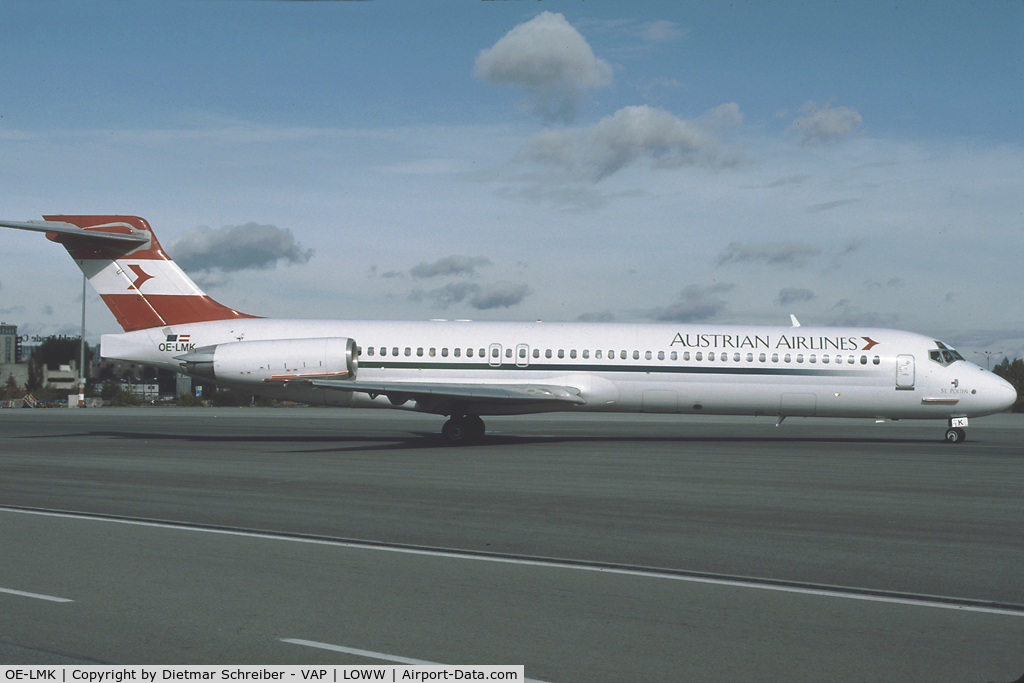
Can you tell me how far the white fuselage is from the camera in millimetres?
23922

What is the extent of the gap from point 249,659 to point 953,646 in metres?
4.39

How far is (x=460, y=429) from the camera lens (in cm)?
2356

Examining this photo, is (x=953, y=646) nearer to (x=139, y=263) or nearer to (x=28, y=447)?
(x=28, y=447)

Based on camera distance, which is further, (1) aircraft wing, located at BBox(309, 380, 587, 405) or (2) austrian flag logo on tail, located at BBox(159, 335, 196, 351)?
(2) austrian flag logo on tail, located at BBox(159, 335, 196, 351)

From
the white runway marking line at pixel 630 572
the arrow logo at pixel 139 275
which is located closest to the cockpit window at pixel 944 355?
the white runway marking line at pixel 630 572

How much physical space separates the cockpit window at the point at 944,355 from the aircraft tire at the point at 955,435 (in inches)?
79.9

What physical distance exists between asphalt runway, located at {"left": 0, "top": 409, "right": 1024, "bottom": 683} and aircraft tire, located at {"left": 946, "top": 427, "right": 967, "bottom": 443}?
8.05 meters

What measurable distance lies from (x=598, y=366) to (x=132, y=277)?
13552 millimetres

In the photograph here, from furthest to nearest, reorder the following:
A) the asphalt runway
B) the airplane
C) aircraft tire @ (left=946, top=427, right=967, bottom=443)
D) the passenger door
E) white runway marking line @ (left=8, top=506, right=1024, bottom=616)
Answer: aircraft tire @ (left=946, top=427, right=967, bottom=443) → the passenger door → the airplane → white runway marking line @ (left=8, top=506, right=1024, bottom=616) → the asphalt runway

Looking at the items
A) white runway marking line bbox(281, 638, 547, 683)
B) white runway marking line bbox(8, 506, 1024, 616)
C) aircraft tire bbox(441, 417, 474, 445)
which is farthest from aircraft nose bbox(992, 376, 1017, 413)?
white runway marking line bbox(281, 638, 547, 683)

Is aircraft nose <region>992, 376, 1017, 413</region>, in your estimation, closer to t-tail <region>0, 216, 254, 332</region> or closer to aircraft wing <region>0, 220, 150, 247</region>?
t-tail <region>0, 216, 254, 332</region>

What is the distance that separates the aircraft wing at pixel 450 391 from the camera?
21578mm

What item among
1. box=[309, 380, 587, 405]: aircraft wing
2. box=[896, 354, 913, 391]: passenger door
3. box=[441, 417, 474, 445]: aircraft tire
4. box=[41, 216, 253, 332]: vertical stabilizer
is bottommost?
box=[441, 417, 474, 445]: aircraft tire

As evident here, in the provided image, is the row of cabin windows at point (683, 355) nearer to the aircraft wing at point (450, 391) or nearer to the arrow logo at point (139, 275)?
the aircraft wing at point (450, 391)
